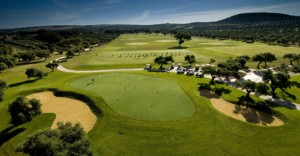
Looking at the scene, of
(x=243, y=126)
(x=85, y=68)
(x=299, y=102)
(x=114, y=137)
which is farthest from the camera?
(x=85, y=68)

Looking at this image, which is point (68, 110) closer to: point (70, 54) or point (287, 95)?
point (287, 95)

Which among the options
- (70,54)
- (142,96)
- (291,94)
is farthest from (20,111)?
(70,54)

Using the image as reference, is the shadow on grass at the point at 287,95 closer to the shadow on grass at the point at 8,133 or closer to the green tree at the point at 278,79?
the green tree at the point at 278,79

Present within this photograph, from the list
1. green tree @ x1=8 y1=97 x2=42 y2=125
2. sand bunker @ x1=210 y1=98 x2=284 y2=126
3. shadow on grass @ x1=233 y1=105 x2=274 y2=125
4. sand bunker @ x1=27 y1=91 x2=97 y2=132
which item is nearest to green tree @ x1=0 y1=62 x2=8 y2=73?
sand bunker @ x1=27 y1=91 x2=97 y2=132

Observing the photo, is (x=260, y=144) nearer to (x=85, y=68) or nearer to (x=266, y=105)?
(x=266, y=105)

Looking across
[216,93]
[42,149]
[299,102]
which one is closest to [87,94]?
[42,149]

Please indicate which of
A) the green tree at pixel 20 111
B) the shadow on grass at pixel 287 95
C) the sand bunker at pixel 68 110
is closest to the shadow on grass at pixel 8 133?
the green tree at pixel 20 111
